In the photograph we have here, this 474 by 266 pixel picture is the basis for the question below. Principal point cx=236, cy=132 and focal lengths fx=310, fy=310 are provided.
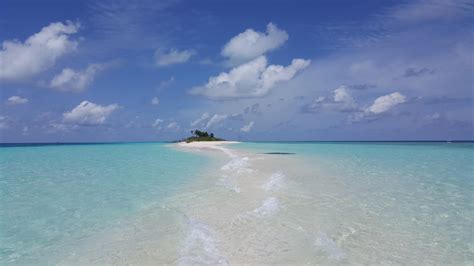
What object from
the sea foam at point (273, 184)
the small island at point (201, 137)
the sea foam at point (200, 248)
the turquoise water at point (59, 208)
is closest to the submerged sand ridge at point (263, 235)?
the sea foam at point (200, 248)

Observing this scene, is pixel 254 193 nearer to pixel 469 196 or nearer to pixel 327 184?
pixel 327 184

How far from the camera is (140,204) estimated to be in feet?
26.9

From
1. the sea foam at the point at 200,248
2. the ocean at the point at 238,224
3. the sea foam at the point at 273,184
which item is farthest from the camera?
the sea foam at the point at 273,184

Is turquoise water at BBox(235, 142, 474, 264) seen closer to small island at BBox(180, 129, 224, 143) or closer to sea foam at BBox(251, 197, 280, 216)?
sea foam at BBox(251, 197, 280, 216)

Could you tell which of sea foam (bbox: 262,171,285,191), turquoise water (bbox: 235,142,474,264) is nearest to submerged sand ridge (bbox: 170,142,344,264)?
sea foam (bbox: 262,171,285,191)

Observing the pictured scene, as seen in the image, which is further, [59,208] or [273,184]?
[273,184]

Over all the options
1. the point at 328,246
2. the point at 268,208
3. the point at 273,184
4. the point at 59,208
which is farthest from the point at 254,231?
the point at 273,184

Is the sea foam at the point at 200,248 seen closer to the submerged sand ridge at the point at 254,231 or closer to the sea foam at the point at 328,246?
the submerged sand ridge at the point at 254,231

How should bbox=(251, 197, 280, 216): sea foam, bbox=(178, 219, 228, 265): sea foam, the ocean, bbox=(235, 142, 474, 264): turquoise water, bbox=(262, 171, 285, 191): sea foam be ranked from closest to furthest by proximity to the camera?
bbox=(178, 219, 228, 265): sea foam < the ocean < bbox=(235, 142, 474, 264): turquoise water < bbox=(251, 197, 280, 216): sea foam < bbox=(262, 171, 285, 191): sea foam

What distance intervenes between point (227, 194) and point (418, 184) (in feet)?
23.7

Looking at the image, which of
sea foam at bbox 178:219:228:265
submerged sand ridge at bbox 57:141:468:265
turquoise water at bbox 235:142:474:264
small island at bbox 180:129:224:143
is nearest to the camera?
sea foam at bbox 178:219:228:265

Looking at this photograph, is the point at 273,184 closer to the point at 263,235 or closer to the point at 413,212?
the point at 413,212

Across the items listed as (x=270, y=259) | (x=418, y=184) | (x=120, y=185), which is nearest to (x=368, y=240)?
(x=270, y=259)

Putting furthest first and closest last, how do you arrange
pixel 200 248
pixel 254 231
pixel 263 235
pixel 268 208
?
pixel 268 208, pixel 254 231, pixel 263 235, pixel 200 248
